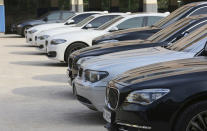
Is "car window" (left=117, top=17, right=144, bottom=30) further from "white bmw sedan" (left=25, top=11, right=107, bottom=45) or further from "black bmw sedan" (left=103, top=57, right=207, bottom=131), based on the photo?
"black bmw sedan" (left=103, top=57, right=207, bottom=131)

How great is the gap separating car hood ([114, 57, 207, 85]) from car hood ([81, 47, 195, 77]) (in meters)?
1.67

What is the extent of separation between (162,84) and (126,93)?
413 mm

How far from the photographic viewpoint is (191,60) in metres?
7.15

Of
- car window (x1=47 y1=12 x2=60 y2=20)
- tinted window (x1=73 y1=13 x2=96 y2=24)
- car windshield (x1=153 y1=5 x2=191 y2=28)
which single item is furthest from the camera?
car window (x1=47 y1=12 x2=60 y2=20)

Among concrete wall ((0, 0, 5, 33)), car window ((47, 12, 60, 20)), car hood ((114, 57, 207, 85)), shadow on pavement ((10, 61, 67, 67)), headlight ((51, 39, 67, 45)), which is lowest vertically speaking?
concrete wall ((0, 0, 5, 33))

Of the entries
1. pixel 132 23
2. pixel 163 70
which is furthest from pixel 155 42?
pixel 132 23

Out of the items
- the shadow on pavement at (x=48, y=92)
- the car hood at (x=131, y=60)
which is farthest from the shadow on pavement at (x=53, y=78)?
the car hood at (x=131, y=60)

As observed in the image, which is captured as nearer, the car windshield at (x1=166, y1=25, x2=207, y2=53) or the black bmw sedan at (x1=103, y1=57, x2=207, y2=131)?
the black bmw sedan at (x1=103, y1=57, x2=207, y2=131)

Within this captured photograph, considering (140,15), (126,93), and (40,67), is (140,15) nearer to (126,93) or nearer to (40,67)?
(40,67)

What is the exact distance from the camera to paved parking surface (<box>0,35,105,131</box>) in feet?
29.9

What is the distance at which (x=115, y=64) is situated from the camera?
29.7 feet

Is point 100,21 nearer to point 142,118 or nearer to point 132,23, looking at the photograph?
point 132,23

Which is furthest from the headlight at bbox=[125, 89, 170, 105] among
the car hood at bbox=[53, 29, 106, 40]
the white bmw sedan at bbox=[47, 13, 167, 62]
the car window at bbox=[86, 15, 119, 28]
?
the car window at bbox=[86, 15, 119, 28]

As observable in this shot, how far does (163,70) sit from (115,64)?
7.98ft
